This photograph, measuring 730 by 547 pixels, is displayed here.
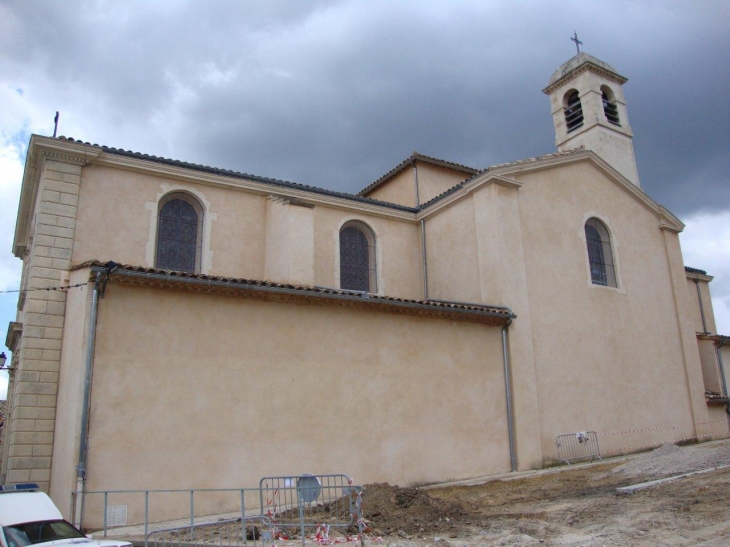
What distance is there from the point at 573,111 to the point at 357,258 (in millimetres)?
11540

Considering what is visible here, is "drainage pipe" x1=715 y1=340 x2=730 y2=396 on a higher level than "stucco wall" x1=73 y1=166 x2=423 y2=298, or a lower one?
lower

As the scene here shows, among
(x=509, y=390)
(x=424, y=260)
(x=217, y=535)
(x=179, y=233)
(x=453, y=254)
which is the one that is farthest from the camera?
(x=424, y=260)

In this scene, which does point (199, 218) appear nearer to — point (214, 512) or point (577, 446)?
point (214, 512)

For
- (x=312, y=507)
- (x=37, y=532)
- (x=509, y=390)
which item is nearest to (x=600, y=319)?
(x=509, y=390)

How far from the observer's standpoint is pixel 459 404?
14.1 meters

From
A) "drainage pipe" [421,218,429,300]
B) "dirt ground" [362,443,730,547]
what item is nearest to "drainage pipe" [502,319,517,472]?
"dirt ground" [362,443,730,547]

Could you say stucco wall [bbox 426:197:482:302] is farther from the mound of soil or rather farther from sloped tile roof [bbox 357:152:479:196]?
the mound of soil

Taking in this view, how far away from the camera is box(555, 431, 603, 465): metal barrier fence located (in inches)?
611

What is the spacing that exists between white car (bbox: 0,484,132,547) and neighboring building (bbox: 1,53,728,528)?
7.81 ft

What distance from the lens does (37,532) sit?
7195 mm

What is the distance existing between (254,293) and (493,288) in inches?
262

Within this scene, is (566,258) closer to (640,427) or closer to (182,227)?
(640,427)

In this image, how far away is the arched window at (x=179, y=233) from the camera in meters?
15.1

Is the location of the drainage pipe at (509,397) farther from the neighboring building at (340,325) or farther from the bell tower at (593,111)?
the bell tower at (593,111)
